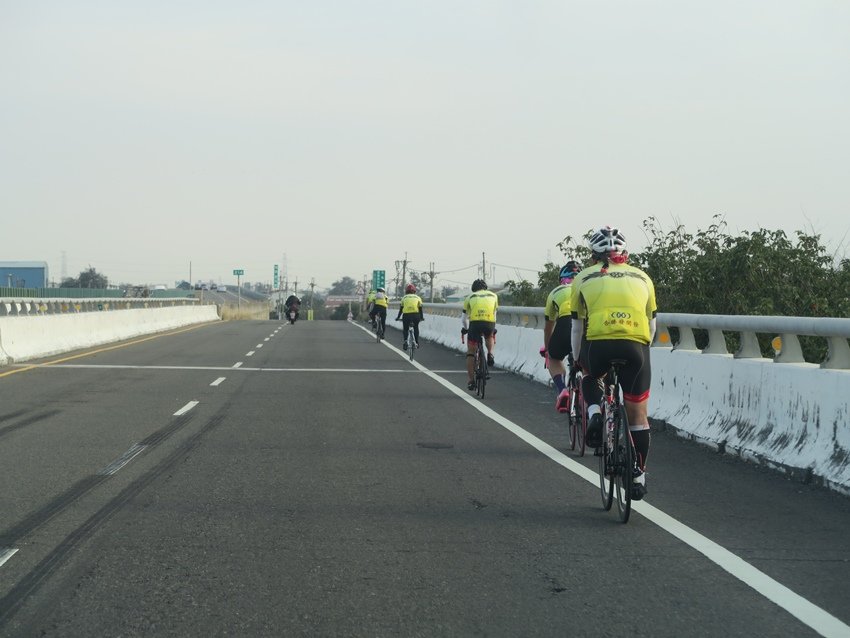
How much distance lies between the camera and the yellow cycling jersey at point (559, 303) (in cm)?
1115

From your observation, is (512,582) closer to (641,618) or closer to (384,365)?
(641,618)

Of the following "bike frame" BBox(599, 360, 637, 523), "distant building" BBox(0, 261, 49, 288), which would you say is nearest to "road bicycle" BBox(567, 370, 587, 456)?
"bike frame" BBox(599, 360, 637, 523)

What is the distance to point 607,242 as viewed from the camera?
766cm

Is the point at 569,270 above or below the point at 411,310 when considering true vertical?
above

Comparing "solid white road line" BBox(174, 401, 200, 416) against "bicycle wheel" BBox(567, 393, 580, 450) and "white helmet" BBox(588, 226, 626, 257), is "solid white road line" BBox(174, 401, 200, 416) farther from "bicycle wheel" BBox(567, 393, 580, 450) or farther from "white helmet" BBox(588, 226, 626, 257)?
"white helmet" BBox(588, 226, 626, 257)

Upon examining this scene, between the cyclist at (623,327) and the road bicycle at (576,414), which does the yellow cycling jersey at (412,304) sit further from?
the cyclist at (623,327)

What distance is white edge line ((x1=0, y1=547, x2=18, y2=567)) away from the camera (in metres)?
6.08

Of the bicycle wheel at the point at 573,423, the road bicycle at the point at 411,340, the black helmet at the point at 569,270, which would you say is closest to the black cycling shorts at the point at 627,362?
the bicycle wheel at the point at 573,423

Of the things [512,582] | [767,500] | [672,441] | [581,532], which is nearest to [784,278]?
[672,441]

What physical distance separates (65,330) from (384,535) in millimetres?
23052

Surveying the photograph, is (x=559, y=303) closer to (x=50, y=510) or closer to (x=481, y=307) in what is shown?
(x=481, y=307)

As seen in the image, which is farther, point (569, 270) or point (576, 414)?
point (569, 270)

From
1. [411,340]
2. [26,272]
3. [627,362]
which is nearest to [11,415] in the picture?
[627,362]

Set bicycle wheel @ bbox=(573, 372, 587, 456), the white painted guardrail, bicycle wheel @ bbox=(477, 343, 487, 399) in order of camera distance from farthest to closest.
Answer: bicycle wheel @ bbox=(477, 343, 487, 399) → bicycle wheel @ bbox=(573, 372, 587, 456) → the white painted guardrail
